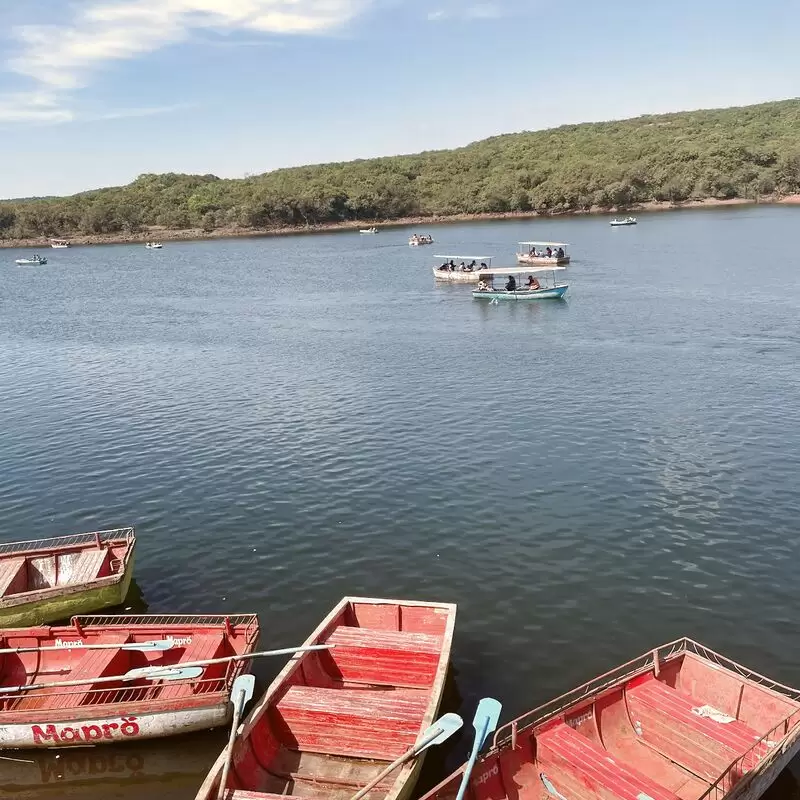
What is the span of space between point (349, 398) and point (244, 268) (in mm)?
90724

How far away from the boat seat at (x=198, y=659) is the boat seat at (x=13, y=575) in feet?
29.5

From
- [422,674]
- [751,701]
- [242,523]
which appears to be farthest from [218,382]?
[751,701]

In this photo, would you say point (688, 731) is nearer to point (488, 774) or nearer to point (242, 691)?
point (488, 774)

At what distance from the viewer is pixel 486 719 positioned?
16.4 m

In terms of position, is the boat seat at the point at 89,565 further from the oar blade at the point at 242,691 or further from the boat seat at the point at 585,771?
the boat seat at the point at 585,771

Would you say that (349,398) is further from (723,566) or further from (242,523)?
(723,566)

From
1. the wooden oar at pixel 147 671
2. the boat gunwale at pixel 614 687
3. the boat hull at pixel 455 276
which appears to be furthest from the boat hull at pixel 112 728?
the boat hull at pixel 455 276

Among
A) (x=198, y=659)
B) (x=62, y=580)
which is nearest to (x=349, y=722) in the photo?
(x=198, y=659)

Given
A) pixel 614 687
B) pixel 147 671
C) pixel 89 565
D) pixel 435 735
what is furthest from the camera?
pixel 89 565

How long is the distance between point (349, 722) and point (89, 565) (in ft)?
45.6

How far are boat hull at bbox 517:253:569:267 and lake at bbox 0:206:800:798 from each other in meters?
26.0

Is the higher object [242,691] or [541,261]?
[541,261]

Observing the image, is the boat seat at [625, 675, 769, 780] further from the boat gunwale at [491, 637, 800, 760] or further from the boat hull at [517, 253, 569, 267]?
the boat hull at [517, 253, 569, 267]

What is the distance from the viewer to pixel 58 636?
21.9 m
